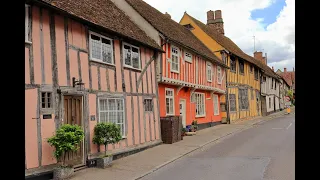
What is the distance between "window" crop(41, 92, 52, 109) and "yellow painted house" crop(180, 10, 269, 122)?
1791cm

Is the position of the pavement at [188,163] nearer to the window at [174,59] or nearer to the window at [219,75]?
the window at [174,59]

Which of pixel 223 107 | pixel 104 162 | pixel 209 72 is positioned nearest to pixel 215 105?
pixel 223 107

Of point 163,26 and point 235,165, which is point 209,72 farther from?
point 235,165

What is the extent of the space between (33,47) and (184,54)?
10139 millimetres

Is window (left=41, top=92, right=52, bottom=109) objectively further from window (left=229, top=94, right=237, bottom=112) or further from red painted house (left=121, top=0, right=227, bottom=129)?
window (left=229, top=94, right=237, bottom=112)

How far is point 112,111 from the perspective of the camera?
1029 centimetres

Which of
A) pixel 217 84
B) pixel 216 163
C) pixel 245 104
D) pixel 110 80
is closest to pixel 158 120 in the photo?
pixel 110 80

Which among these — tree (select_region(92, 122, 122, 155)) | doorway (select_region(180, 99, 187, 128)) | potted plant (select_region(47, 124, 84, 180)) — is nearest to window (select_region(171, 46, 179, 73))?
doorway (select_region(180, 99, 187, 128))

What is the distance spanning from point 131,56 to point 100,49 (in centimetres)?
195

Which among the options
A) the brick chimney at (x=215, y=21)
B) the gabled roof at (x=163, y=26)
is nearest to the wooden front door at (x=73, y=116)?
the gabled roof at (x=163, y=26)

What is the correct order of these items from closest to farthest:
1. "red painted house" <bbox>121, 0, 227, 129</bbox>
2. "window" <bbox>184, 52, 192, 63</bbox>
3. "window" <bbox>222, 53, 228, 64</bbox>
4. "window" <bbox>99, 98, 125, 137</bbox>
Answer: "window" <bbox>99, 98, 125, 137</bbox>, "red painted house" <bbox>121, 0, 227, 129</bbox>, "window" <bbox>184, 52, 192, 63</bbox>, "window" <bbox>222, 53, 228, 64</bbox>

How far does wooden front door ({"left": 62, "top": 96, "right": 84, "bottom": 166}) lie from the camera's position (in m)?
8.28

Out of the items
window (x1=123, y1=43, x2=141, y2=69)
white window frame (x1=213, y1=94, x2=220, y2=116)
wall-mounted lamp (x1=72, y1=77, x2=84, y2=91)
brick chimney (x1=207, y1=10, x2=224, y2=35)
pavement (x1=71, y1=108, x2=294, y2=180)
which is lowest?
pavement (x1=71, y1=108, x2=294, y2=180)
